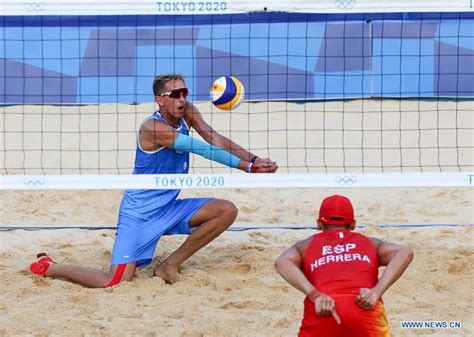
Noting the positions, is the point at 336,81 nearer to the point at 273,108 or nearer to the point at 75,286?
the point at 273,108

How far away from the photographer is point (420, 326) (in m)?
5.81

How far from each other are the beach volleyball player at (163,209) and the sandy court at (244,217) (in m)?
0.10

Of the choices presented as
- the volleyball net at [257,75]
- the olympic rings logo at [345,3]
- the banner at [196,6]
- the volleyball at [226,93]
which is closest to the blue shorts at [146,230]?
the volleyball at [226,93]

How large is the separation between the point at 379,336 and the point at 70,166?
18.5ft

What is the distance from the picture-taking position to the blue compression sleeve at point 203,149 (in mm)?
6508

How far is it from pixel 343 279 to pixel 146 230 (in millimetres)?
2361

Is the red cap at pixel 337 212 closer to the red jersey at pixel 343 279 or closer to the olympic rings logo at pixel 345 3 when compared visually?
the red jersey at pixel 343 279

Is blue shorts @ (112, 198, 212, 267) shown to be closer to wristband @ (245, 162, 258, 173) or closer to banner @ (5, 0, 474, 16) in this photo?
wristband @ (245, 162, 258, 173)

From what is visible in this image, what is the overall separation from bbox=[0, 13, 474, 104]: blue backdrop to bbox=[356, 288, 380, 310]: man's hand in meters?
6.59

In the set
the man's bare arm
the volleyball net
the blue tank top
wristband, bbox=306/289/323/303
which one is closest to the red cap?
the man's bare arm

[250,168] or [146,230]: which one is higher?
[250,168]

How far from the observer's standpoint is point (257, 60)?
11.1 meters

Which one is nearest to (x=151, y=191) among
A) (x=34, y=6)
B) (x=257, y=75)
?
(x=34, y=6)

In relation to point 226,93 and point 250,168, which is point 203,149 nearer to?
point 250,168
